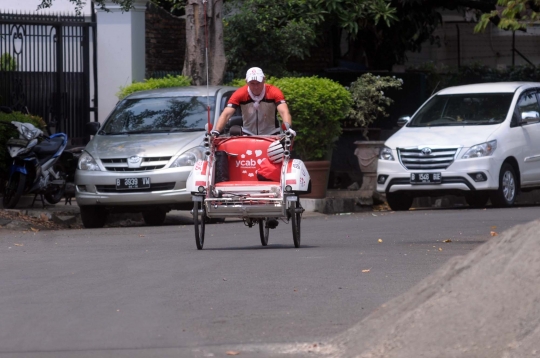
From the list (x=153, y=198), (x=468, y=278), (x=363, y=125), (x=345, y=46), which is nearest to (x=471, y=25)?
(x=345, y=46)

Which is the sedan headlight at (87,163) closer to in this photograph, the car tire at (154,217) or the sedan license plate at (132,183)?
the sedan license plate at (132,183)

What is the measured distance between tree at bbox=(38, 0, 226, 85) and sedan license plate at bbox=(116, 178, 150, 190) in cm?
465

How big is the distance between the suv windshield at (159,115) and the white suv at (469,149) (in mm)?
3284

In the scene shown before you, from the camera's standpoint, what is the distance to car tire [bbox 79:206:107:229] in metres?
14.8

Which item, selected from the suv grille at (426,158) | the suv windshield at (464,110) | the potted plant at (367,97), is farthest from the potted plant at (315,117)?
the potted plant at (367,97)

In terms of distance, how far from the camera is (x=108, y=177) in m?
14.1

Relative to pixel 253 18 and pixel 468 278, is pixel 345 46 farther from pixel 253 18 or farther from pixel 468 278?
pixel 468 278

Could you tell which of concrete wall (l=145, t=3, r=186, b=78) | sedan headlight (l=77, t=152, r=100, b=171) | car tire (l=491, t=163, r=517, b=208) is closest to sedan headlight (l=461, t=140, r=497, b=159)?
car tire (l=491, t=163, r=517, b=208)

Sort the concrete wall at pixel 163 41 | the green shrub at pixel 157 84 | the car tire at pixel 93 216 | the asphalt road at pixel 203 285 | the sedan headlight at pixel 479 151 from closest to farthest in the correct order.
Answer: the asphalt road at pixel 203 285 → the car tire at pixel 93 216 → the sedan headlight at pixel 479 151 → the green shrub at pixel 157 84 → the concrete wall at pixel 163 41

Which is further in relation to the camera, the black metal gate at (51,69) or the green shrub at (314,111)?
the black metal gate at (51,69)

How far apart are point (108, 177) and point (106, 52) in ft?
20.0

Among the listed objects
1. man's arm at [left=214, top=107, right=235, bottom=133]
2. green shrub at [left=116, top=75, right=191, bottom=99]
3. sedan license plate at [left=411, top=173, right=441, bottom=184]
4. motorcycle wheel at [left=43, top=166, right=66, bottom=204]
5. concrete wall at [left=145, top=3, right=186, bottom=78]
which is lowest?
motorcycle wheel at [left=43, top=166, right=66, bottom=204]

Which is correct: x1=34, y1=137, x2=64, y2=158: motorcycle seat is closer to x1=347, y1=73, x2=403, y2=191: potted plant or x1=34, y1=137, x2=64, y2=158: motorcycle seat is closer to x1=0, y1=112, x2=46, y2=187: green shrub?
x1=0, y1=112, x2=46, y2=187: green shrub

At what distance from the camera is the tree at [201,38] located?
18.0 m
